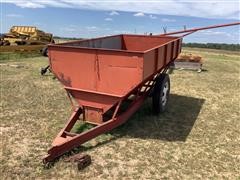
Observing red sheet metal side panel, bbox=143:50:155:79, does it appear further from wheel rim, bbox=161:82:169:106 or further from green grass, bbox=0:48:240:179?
wheel rim, bbox=161:82:169:106

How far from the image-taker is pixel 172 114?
7035 millimetres

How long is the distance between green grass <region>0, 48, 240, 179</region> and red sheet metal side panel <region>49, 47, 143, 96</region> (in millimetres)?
944

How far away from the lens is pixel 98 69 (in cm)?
525

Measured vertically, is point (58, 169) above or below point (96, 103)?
below

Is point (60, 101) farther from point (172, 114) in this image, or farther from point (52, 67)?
point (172, 114)

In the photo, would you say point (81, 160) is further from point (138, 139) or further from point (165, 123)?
point (165, 123)

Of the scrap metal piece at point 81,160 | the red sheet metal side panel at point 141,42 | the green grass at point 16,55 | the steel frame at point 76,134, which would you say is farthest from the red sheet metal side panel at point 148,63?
the green grass at point 16,55

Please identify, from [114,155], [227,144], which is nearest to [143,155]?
[114,155]

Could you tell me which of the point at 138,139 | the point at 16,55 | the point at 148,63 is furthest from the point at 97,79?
the point at 16,55

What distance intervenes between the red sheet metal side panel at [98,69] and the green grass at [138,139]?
94 cm

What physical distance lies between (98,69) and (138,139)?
4.72 ft

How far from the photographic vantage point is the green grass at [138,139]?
174 inches

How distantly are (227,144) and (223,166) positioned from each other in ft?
2.97

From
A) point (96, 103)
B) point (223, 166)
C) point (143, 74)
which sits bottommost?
point (223, 166)
